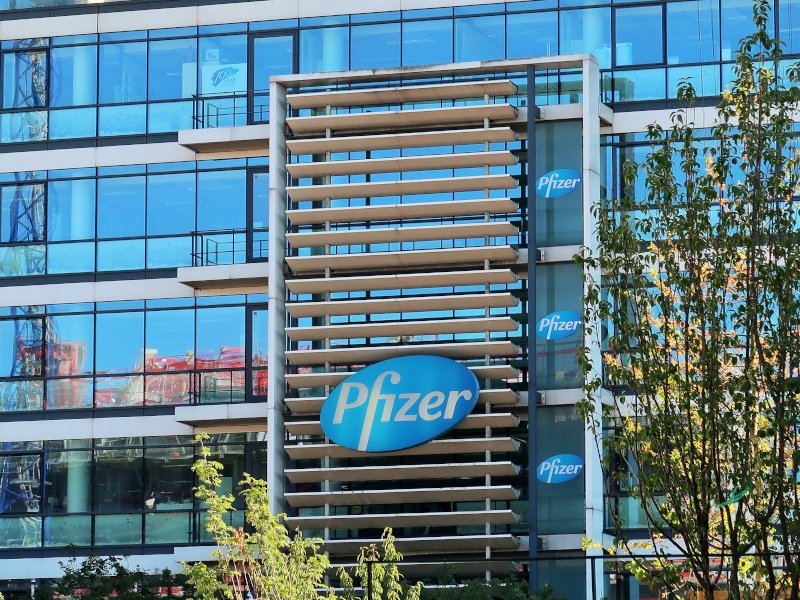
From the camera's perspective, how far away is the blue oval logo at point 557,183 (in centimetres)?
3712

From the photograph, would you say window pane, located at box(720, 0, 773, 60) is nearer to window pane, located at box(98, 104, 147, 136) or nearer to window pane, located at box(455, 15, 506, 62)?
window pane, located at box(455, 15, 506, 62)

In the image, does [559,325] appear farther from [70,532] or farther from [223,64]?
[70,532]

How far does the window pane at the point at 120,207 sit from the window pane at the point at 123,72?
1871 millimetres

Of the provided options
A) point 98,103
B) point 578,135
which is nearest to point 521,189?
point 578,135

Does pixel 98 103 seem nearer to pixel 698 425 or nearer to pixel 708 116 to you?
pixel 708 116

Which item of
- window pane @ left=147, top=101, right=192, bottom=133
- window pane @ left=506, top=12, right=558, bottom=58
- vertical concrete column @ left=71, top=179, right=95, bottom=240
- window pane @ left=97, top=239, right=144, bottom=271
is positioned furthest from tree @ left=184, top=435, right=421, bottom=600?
vertical concrete column @ left=71, top=179, right=95, bottom=240

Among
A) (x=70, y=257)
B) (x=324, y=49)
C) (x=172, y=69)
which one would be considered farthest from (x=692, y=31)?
(x=70, y=257)

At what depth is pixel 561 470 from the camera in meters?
36.1

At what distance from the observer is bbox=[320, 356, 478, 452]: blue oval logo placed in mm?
35875

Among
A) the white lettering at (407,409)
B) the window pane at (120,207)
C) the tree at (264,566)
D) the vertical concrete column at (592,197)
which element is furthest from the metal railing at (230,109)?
the tree at (264,566)

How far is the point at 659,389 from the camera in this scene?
1780 centimetres

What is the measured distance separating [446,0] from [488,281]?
6.44m

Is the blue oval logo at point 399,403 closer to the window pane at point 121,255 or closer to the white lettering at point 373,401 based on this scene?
the white lettering at point 373,401

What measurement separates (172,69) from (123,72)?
1230 millimetres
